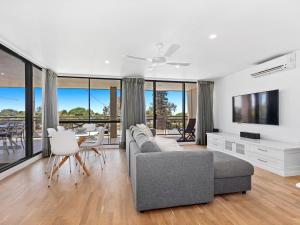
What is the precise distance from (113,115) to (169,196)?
4.33 m

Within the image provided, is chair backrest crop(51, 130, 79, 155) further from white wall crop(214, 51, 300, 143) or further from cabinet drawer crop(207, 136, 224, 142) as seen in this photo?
white wall crop(214, 51, 300, 143)

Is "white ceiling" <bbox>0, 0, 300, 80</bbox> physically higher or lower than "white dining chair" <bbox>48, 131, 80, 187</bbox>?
higher

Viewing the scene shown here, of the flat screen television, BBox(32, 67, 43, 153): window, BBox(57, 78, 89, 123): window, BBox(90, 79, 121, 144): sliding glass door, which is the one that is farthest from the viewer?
BBox(90, 79, 121, 144): sliding glass door

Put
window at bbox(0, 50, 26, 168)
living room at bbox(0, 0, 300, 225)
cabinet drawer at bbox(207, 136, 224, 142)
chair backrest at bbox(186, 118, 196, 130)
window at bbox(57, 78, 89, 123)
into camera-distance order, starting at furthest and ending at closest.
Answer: chair backrest at bbox(186, 118, 196, 130) → window at bbox(57, 78, 89, 123) → cabinet drawer at bbox(207, 136, 224, 142) → window at bbox(0, 50, 26, 168) → living room at bbox(0, 0, 300, 225)

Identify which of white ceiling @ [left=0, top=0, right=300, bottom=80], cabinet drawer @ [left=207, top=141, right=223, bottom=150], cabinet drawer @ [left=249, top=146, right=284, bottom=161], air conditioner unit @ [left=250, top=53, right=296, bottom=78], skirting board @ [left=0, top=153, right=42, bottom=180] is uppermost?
white ceiling @ [left=0, top=0, right=300, bottom=80]

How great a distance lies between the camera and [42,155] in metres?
4.70

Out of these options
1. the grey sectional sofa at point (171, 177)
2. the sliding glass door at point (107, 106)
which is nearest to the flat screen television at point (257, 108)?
the grey sectional sofa at point (171, 177)

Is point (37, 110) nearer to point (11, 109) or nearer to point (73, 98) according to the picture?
point (11, 109)

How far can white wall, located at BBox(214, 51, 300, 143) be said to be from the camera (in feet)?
11.7

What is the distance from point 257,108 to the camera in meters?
4.36

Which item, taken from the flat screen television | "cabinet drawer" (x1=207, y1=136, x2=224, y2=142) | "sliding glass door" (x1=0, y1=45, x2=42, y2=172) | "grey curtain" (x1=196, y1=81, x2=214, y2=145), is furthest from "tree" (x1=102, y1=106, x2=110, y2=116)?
the flat screen television

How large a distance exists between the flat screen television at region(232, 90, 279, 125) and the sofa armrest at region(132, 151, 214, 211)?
106 inches

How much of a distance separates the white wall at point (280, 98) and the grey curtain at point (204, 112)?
0.53 meters

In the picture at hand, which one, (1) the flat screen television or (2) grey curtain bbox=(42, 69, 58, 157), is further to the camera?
(2) grey curtain bbox=(42, 69, 58, 157)
